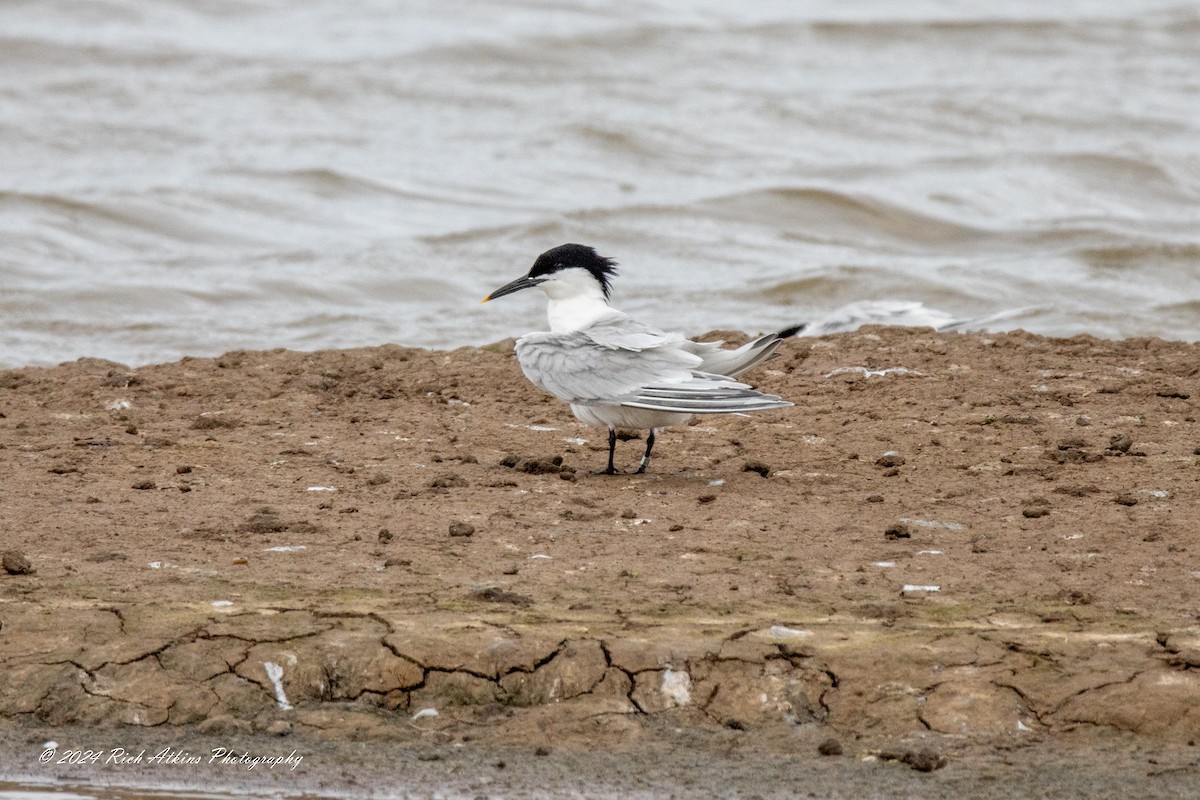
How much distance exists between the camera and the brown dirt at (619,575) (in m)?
3.93

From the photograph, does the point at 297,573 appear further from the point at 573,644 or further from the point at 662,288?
the point at 662,288

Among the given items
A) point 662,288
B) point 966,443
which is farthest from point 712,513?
point 662,288

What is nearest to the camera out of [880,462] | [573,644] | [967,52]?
[573,644]

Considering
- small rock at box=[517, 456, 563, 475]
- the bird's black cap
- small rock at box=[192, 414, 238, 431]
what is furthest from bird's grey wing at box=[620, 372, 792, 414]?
small rock at box=[192, 414, 238, 431]

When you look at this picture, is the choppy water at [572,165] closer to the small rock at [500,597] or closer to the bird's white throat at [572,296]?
the bird's white throat at [572,296]

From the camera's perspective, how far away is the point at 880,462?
5.73 metres

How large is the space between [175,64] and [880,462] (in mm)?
14813

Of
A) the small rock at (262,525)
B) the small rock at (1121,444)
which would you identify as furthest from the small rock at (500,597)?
the small rock at (1121,444)

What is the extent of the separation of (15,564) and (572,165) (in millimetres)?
11622

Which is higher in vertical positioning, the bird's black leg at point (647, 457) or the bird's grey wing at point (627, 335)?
the bird's grey wing at point (627, 335)

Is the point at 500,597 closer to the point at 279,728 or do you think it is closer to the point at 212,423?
the point at 279,728

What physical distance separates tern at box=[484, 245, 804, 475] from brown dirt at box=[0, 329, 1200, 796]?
230 millimetres

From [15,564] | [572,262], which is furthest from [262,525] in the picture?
[572,262]

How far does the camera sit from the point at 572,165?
15.7 m
